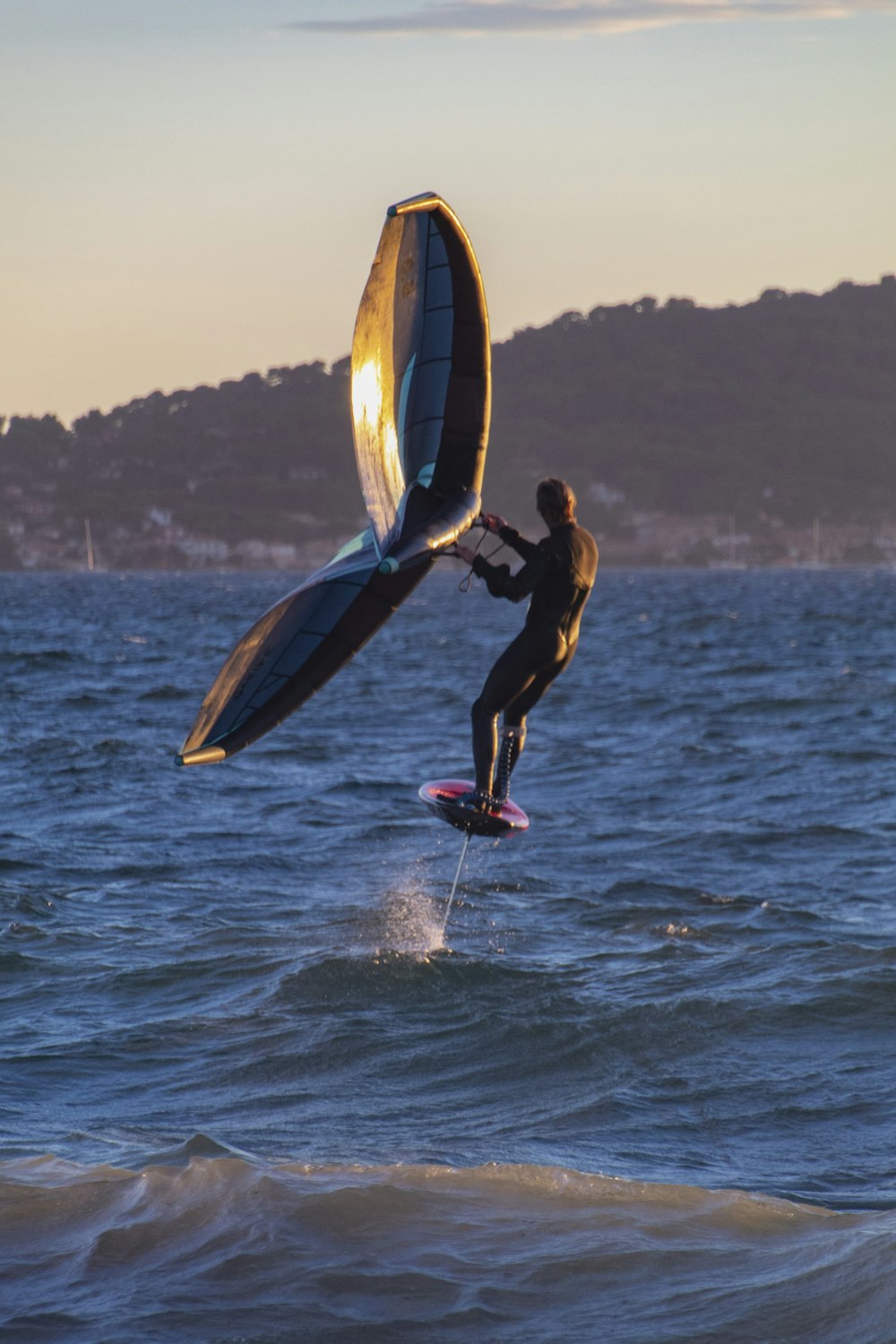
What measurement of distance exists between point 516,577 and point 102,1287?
5049 millimetres

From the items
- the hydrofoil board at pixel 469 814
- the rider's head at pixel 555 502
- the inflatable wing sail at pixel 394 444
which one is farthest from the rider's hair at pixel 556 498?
the hydrofoil board at pixel 469 814

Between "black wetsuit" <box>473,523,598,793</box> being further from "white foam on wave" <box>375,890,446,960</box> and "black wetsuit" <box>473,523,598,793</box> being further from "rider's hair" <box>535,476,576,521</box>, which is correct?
"white foam on wave" <box>375,890,446,960</box>

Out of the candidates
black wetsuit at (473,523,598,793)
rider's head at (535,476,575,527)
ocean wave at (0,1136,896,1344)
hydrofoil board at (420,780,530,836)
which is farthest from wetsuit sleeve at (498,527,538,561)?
ocean wave at (0,1136,896,1344)

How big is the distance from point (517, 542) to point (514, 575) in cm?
31

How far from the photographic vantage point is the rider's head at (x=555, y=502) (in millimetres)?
9945

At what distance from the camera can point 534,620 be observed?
10266 mm

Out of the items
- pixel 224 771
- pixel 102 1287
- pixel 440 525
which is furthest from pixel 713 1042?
pixel 224 771

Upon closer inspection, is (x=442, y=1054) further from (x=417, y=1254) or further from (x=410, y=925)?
(x=417, y=1254)

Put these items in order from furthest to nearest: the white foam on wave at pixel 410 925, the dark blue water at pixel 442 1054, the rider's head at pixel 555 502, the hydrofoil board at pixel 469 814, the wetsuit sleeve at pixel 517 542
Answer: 1. the white foam on wave at pixel 410 925
2. the hydrofoil board at pixel 469 814
3. the dark blue water at pixel 442 1054
4. the rider's head at pixel 555 502
5. the wetsuit sleeve at pixel 517 542

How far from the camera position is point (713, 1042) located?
51.4 feet

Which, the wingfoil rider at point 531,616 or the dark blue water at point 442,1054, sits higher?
the wingfoil rider at point 531,616

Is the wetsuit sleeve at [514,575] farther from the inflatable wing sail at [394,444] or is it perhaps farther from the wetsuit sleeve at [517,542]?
the inflatable wing sail at [394,444]

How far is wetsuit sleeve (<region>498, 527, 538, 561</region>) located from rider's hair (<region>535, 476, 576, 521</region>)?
0.25 m

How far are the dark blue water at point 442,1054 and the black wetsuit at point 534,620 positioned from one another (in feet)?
10.8
